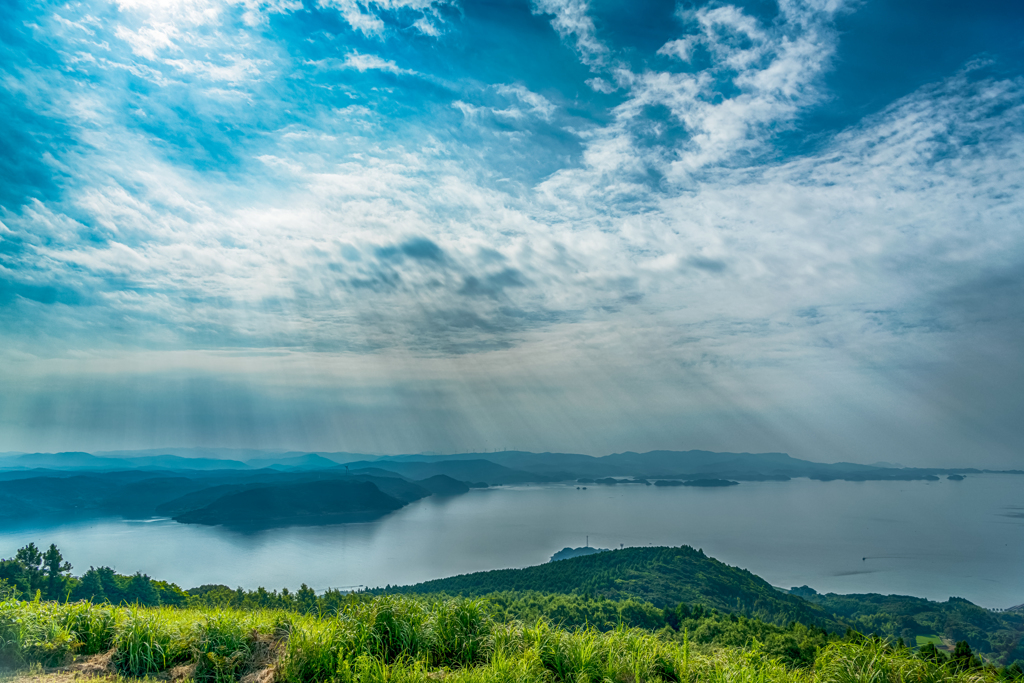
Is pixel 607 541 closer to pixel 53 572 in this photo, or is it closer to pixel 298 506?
pixel 298 506

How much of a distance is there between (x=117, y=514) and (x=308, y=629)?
147 metres

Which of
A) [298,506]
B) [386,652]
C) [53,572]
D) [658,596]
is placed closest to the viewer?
[386,652]

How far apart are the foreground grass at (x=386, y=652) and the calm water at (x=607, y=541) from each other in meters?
60.5

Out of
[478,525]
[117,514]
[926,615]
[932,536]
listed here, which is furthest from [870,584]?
[117,514]

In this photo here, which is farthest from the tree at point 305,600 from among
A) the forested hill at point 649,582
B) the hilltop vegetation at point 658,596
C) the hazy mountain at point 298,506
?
the hazy mountain at point 298,506

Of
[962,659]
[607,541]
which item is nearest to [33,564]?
[962,659]

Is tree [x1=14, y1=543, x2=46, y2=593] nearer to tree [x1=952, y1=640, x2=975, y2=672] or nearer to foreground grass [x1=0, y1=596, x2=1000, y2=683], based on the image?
foreground grass [x1=0, y1=596, x2=1000, y2=683]

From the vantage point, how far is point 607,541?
9200 cm

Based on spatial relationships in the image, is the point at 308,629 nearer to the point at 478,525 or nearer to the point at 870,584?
the point at 870,584

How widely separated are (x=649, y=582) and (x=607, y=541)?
4488 centimetres

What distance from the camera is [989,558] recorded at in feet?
277

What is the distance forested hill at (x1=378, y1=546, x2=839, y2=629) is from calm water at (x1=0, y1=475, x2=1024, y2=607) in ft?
52.8

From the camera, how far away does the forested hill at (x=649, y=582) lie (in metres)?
45.5

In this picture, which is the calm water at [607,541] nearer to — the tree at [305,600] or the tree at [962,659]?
the tree at [305,600]
